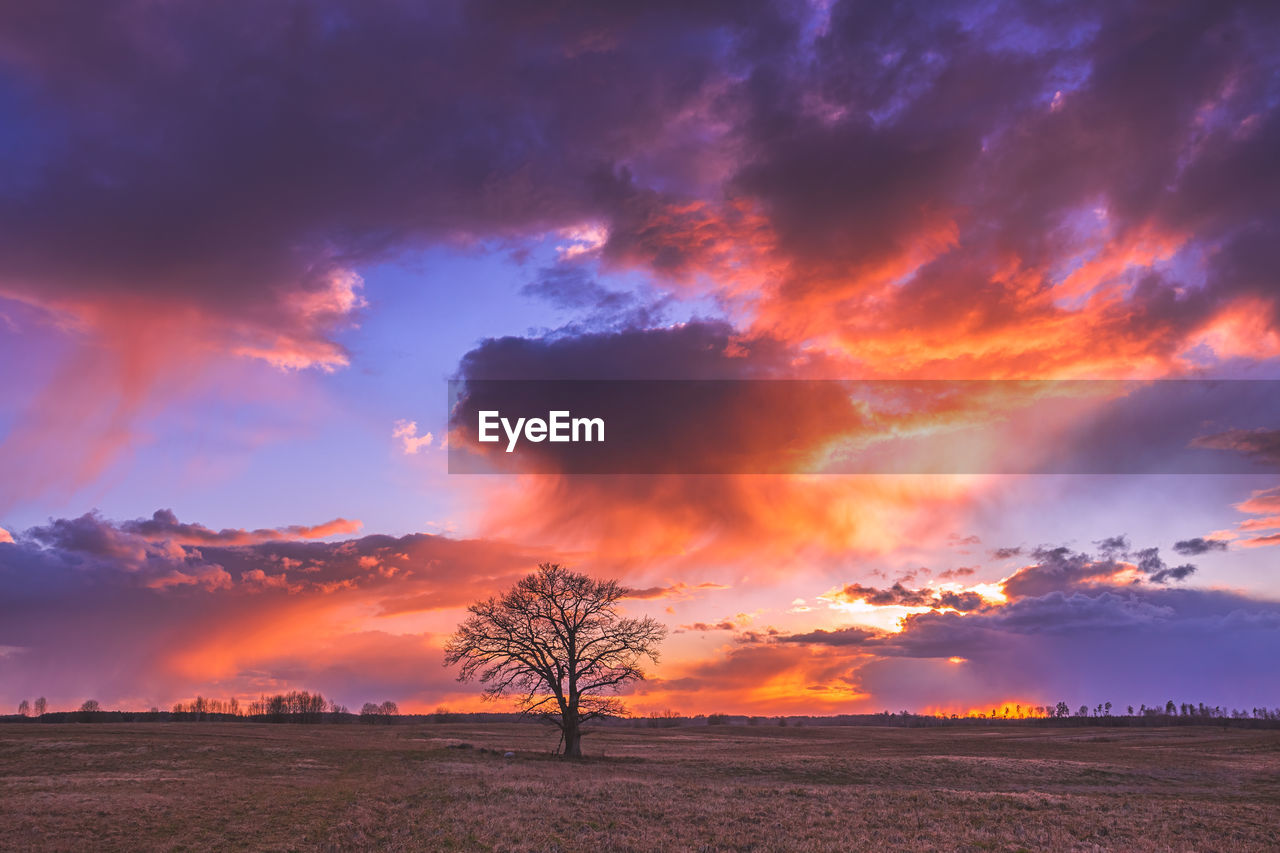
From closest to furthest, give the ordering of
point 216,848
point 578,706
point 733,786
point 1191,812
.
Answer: point 216,848, point 1191,812, point 733,786, point 578,706

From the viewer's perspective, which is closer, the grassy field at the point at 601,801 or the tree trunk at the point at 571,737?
the grassy field at the point at 601,801

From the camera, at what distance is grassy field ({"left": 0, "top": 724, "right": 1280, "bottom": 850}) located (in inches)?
959

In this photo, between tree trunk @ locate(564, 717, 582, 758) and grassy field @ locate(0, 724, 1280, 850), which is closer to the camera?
grassy field @ locate(0, 724, 1280, 850)

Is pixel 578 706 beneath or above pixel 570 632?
beneath

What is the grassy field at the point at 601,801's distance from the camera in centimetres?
2436

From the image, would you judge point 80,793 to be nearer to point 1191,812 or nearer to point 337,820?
point 337,820

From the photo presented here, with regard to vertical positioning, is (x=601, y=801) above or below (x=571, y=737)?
above

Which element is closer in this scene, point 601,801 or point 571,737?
point 601,801

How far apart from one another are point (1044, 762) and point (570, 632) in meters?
32.9

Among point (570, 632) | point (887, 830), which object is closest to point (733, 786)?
point (887, 830)

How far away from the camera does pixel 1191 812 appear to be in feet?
102

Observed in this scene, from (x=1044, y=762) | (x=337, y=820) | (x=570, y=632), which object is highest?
(x=570, y=632)

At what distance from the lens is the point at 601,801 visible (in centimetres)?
3139

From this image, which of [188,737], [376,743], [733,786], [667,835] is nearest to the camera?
[667,835]
